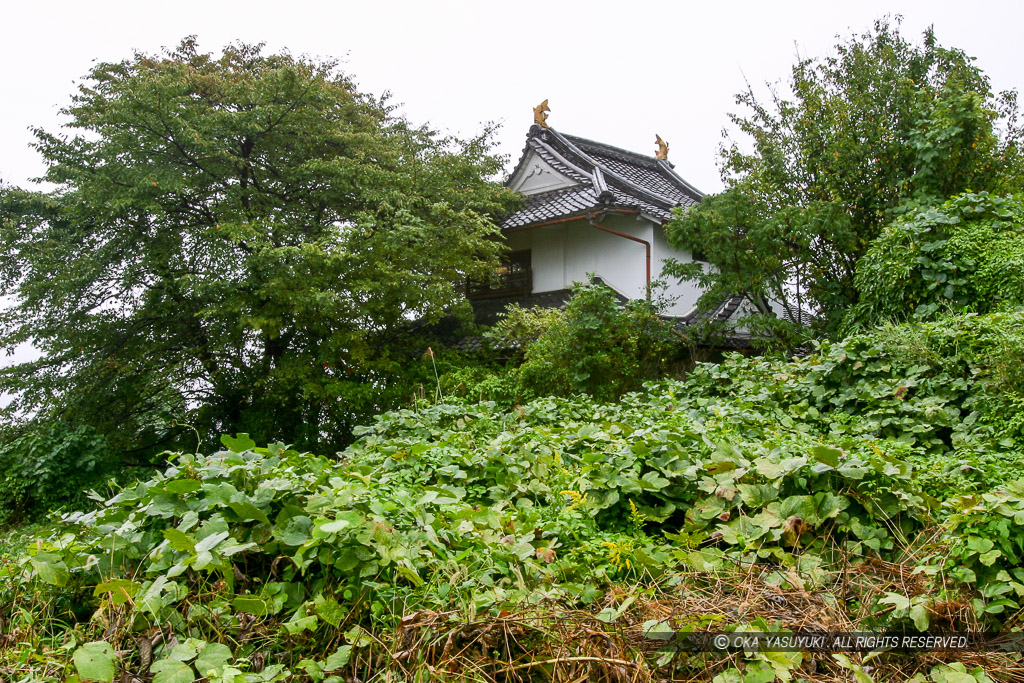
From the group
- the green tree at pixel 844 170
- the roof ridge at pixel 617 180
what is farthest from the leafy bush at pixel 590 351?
the roof ridge at pixel 617 180

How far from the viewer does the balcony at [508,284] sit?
14.1 metres

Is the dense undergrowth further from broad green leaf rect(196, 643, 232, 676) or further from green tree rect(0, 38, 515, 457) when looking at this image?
green tree rect(0, 38, 515, 457)

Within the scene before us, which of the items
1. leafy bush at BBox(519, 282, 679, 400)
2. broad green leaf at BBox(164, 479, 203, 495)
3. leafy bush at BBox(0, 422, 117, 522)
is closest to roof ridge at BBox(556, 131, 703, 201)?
leafy bush at BBox(519, 282, 679, 400)

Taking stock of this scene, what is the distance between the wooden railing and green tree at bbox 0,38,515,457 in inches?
87.0

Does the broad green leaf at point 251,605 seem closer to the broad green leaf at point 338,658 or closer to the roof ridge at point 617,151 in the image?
the broad green leaf at point 338,658

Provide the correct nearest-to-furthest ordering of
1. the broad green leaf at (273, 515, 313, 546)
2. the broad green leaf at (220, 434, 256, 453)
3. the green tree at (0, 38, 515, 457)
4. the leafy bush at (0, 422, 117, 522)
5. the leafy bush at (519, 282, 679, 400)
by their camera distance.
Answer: the broad green leaf at (273, 515, 313, 546) → the broad green leaf at (220, 434, 256, 453) → the leafy bush at (519, 282, 679, 400) → the leafy bush at (0, 422, 117, 522) → the green tree at (0, 38, 515, 457)

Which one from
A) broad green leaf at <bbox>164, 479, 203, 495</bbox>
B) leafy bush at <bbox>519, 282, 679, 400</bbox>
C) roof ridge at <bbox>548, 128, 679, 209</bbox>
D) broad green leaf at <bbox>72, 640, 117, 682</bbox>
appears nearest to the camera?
broad green leaf at <bbox>72, 640, 117, 682</bbox>

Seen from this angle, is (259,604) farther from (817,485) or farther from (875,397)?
(875,397)

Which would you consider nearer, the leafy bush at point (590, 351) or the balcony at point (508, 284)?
the leafy bush at point (590, 351)

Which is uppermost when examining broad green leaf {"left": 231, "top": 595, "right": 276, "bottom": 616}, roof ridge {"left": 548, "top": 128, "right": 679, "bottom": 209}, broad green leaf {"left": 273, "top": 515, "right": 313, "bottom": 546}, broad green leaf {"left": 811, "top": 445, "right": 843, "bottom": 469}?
roof ridge {"left": 548, "top": 128, "right": 679, "bottom": 209}

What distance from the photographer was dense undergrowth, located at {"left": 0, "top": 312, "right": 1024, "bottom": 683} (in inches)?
90.4

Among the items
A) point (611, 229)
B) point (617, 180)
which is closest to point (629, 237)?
point (611, 229)

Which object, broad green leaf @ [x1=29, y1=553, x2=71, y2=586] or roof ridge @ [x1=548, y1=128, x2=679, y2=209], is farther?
roof ridge @ [x1=548, y1=128, x2=679, y2=209]

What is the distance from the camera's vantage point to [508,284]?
14.3 metres
